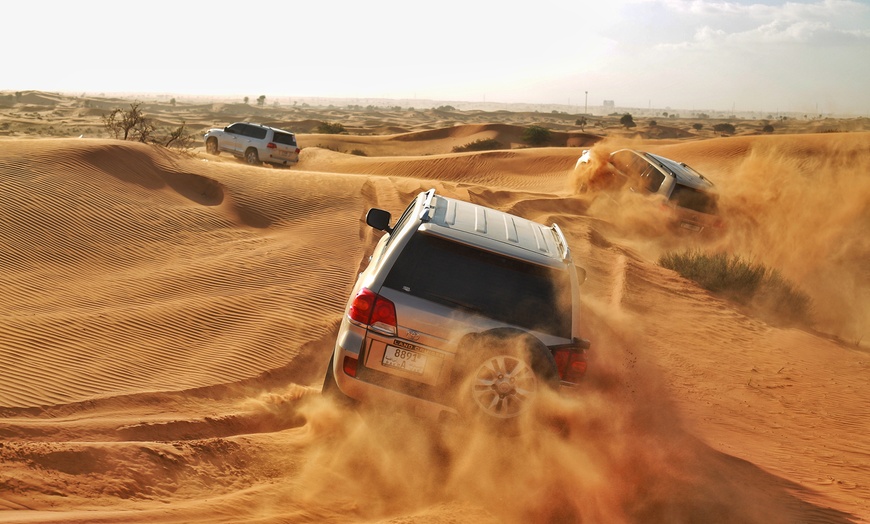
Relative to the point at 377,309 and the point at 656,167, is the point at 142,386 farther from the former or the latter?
the point at 656,167

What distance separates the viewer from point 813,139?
3177 cm

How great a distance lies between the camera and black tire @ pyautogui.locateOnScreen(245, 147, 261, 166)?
29328mm

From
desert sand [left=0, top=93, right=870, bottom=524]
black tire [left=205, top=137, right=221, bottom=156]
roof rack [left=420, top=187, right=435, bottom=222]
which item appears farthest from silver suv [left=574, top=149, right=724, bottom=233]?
black tire [left=205, top=137, right=221, bottom=156]

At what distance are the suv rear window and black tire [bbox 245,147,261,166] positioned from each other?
81.8 ft

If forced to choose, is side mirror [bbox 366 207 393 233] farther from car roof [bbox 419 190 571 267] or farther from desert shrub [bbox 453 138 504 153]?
desert shrub [bbox 453 138 504 153]

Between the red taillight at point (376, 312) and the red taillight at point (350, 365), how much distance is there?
280 mm

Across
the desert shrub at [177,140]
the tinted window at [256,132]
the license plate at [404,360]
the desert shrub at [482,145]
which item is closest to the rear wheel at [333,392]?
the license plate at [404,360]

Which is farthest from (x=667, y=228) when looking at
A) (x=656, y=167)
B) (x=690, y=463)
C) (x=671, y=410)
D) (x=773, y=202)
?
(x=690, y=463)

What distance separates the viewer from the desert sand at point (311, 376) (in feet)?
17.4

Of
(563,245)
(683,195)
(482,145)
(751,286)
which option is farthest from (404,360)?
(482,145)

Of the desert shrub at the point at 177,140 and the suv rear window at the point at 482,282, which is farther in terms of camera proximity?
the desert shrub at the point at 177,140

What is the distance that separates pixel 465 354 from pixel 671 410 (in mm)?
3701

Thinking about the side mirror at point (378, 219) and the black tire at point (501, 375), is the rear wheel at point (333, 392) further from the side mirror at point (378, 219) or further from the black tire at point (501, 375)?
the side mirror at point (378, 219)

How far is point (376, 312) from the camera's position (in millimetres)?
5445
